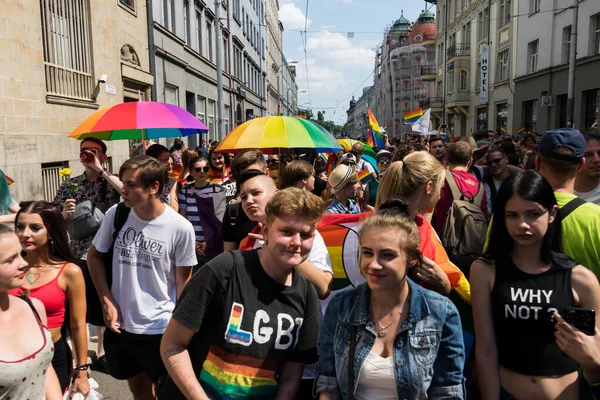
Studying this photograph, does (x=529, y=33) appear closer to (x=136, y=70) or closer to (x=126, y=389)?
(x=136, y=70)

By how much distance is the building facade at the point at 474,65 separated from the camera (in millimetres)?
27703

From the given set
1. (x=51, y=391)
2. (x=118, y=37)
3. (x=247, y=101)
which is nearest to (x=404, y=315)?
(x=51, y=391)

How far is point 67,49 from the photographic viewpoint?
10.4m

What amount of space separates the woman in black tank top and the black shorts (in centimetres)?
209

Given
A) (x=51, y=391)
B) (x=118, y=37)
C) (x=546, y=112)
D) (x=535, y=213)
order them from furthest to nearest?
(x=546, y=112), (x=118, y=37), (x=51, y=391), (x=535, y=213)

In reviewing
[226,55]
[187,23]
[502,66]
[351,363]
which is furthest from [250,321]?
[502,66]

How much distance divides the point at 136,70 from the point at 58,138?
5001mm

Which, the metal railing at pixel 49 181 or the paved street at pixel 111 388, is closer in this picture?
the paved street at pixel 111 388

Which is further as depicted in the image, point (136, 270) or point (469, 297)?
point (136, 270)

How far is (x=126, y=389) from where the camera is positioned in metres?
4.10

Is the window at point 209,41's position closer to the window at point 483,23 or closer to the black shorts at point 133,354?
the window at point 483,23

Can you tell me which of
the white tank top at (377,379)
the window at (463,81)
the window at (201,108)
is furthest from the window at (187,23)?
the window at (463,81)

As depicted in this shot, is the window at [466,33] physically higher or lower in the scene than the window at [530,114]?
higher

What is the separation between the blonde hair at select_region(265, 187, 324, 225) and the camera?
210cm
